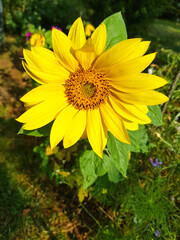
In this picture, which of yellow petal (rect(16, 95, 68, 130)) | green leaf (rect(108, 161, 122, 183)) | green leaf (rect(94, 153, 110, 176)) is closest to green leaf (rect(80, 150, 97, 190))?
green leaf (rect(94, 153, 110, 176))

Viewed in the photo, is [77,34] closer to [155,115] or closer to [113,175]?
[155,115]

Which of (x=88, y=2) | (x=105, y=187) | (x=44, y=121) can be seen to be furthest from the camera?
(x=88, y=2)


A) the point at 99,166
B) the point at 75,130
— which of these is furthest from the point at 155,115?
the point at 99,166

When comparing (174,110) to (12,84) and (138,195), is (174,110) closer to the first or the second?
(138,195)

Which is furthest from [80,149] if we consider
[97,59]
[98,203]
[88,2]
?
[88,2]

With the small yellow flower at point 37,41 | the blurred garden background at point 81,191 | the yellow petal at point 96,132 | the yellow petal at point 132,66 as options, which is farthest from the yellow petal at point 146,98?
the small yellow flower at point 37,41

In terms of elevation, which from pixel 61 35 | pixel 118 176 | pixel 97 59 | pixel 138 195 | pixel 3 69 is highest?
pixel 61 35
